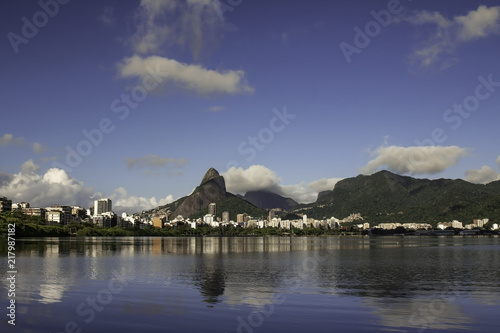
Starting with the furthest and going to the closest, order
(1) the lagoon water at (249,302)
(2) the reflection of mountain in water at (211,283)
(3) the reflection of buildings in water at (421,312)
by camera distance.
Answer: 1. (2) the reflection of mountain in water at (211,283)
2. (3) the reflection of buildings in water at (421,312)
3. (1) the lagoon water at (249,302)

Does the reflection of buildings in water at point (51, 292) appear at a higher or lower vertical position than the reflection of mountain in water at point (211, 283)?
higher

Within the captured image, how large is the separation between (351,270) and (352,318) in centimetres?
2916

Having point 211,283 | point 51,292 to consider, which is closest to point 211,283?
point 211,283

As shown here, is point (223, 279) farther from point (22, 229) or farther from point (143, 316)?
point (22, 229)

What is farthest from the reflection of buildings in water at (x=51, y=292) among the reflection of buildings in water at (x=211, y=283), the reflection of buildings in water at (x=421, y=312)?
the reflection of buildings in water at (x=421, y=312)

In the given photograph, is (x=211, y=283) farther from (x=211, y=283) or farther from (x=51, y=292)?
(x=51, y=292)

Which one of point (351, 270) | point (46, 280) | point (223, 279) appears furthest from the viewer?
point (351, 270)

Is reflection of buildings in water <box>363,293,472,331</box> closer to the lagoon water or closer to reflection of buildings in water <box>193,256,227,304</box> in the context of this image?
the lagoon water

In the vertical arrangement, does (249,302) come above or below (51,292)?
below

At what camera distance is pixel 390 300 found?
3170 cm

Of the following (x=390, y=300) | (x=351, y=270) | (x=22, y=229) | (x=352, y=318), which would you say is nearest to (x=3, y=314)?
(x=352, y=318)

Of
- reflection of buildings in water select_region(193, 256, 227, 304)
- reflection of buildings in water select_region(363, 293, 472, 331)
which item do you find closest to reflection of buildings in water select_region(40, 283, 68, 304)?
reflection of buildings in water select_region(193, 256, 227, 304)

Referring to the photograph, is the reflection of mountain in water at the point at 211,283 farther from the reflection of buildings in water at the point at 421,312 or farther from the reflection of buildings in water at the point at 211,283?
the reflection of buildings in water at the point at 421,312

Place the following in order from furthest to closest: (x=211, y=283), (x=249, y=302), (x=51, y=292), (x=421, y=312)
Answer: (x=211, y=283)
(x=51, y=292)
(x=249, y=302)
(x=421, y=312)
